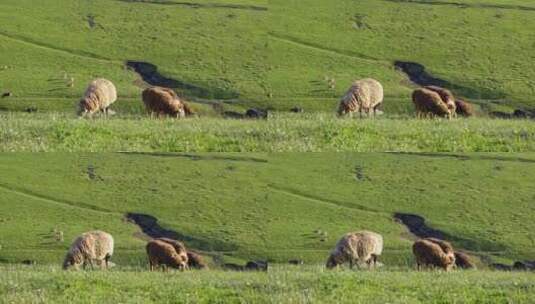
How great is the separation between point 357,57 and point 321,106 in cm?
2260

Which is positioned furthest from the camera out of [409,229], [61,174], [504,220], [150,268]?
[61,174]

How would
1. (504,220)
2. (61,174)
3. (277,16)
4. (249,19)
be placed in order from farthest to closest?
(277,16)
(249,19)
(61,174)
(504,220)

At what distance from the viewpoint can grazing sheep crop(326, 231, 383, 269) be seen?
115 ft

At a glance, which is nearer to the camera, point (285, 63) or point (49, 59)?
point (285, 63)

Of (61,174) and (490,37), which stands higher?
(490,37)

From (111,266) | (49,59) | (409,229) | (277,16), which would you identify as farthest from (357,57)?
(111,266)

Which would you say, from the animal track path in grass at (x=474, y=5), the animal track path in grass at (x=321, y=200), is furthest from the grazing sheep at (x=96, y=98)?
Answer: the animal track path in grass at (x=474, y=5)

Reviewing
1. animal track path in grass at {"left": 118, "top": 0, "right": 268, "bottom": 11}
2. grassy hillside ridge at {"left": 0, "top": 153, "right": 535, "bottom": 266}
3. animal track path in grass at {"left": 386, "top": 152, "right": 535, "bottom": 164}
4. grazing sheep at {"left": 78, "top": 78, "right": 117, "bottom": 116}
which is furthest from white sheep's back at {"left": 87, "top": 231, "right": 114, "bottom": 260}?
animal track path in grass at {"left": 118, "top": 0, "right": 268, "bottom": 11}

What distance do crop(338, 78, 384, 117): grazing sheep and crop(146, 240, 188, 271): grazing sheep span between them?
22.7ft

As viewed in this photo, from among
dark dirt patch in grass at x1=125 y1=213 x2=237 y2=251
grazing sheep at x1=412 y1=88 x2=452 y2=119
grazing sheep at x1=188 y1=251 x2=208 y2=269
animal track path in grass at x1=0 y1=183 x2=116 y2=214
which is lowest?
animal track path in grass at x1=0 y1=183 x2=116 y2=214

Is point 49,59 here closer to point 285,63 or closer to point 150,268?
point 285,63

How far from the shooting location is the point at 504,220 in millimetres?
61844

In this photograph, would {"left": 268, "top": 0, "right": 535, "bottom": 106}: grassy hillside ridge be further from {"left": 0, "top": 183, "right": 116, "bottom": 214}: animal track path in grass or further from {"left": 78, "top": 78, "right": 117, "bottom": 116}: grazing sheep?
{"left": 78, "top": 78, "right": 117, "bottom": 116}: grazing sheep

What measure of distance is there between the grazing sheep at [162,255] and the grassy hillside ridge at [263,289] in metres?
4.31
